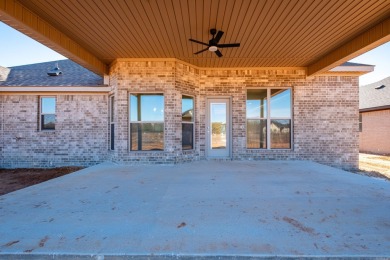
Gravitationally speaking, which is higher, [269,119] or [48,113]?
[48,113]

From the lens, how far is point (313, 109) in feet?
25.0

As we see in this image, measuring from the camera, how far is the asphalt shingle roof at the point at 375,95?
47.0ft

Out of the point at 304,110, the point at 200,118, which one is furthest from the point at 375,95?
the point at 200,118

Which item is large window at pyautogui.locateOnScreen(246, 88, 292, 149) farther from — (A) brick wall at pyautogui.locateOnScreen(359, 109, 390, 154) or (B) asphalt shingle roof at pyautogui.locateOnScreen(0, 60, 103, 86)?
(A) brick wall at pyautogui.locateOnScreen(359, 109, 390, 154)

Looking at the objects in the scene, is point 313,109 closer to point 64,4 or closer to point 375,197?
point 375,197

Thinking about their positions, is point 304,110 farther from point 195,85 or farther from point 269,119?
point 195,85

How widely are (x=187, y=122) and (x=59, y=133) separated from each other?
4.94m

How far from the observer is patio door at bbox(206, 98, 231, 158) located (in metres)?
7.72

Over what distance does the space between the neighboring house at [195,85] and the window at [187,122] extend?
0.12ft

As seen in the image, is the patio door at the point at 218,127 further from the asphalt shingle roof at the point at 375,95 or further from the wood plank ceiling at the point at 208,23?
the asphalt shingle roof at the point at 375,95

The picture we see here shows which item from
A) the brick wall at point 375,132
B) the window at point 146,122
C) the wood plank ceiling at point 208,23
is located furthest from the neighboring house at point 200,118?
the brick wall at point 375,132

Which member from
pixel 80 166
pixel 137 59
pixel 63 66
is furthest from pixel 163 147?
pixel 63 66

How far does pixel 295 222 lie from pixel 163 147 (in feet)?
15.9

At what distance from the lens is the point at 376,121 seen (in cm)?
1438
